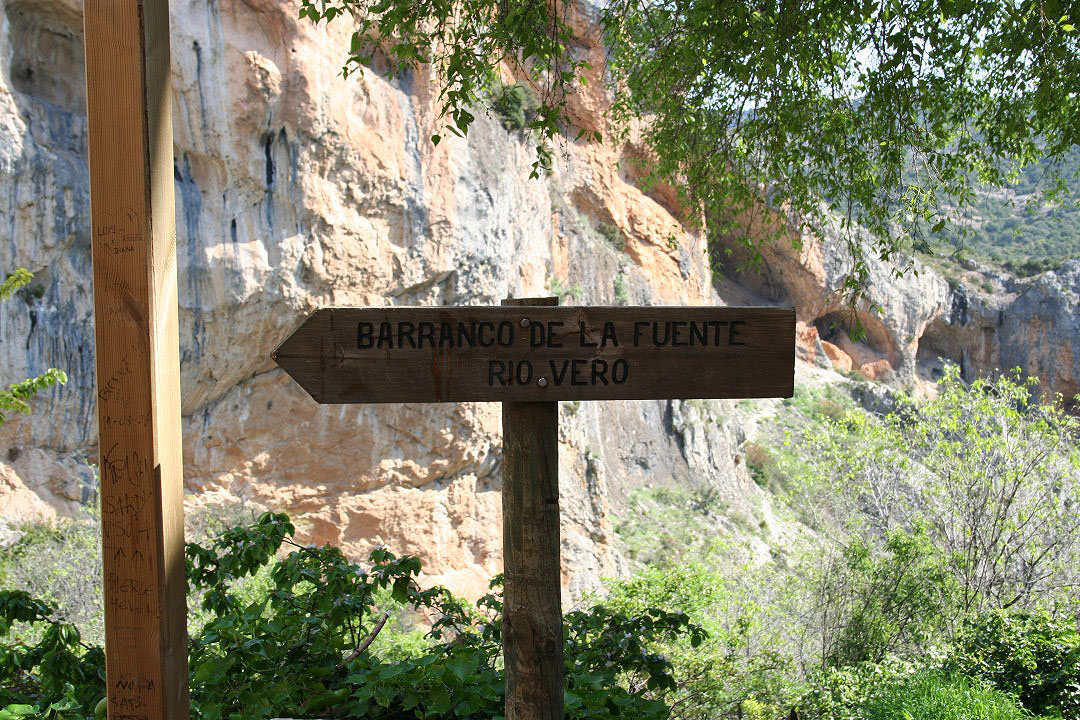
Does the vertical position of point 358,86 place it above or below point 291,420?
above

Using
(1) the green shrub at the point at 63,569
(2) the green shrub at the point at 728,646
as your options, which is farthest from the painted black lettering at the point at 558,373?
(1) the green shrub at the point at 63,569

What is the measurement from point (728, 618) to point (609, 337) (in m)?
7.98

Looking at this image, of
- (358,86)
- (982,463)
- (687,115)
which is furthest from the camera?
(358,86)

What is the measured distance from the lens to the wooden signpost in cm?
158

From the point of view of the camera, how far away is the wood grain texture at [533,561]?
5.41 feet

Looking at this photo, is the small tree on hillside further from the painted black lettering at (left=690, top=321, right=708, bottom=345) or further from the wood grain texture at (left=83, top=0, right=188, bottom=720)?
the wood grain texture at (left=83, top=0, right=188, bottom=720)

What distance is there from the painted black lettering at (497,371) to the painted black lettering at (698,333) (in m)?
0.40

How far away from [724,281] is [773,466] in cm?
601

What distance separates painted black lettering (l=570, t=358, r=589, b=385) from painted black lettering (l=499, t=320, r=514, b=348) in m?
0.13

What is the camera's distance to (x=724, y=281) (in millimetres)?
23172

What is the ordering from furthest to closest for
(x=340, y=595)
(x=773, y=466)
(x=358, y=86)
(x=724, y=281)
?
(x=724, y=281) → (x=773, y=466) → (x=358, y=86) → (x=340, y=595)

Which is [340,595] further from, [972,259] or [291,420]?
[972,259]

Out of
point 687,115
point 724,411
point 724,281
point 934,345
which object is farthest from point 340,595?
point 934,345

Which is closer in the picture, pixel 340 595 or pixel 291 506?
pixel 340 595
